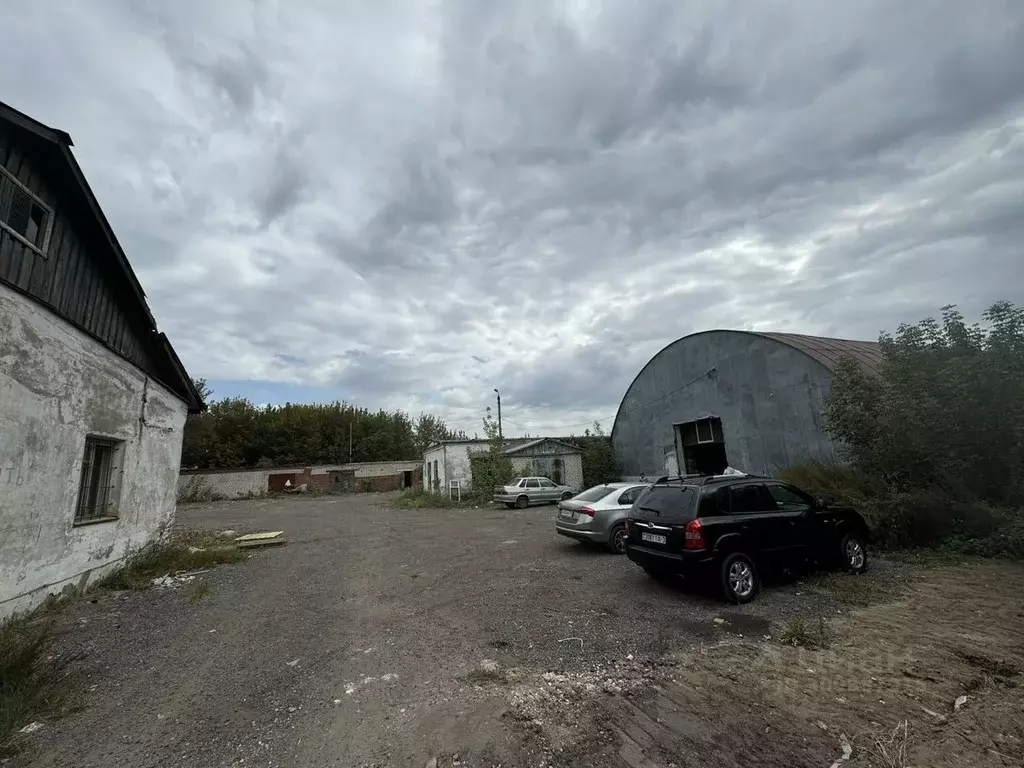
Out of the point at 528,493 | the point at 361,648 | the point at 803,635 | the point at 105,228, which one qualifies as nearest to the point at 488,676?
the point at 361,648

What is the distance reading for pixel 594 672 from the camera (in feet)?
14.5

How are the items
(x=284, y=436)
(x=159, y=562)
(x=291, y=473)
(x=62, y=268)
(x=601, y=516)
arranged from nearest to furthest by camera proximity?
(x=62, y=268), (x=159, y=562), (x=601, y=516), (x=291, y=473), (x=284, y=436)

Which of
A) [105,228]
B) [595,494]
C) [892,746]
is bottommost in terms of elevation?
[892,746]

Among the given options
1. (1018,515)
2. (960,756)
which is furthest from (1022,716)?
(1018,515)

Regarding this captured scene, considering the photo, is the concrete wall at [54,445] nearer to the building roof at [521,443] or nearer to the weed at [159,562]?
the weed at [159,562]

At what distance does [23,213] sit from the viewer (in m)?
6.30

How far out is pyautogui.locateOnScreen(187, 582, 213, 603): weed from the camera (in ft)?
24.2

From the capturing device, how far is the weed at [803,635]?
16.3ft

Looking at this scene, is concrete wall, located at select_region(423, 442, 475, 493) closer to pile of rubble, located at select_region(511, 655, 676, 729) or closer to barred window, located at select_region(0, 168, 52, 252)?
barred window, located at select_region(0, 168, 52, 252)

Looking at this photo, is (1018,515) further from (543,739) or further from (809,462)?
(543,739)

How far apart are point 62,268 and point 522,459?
70.6 feet

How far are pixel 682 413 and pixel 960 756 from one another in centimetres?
1672

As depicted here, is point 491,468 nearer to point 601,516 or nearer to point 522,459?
point 522,459

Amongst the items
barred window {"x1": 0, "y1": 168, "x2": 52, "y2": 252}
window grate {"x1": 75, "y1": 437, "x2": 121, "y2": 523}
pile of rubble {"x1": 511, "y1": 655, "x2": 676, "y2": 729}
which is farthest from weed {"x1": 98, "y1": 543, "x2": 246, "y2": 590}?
pile of rubble {"x1": 511, "y1": 655, "x2": 676, "y2": 729}
